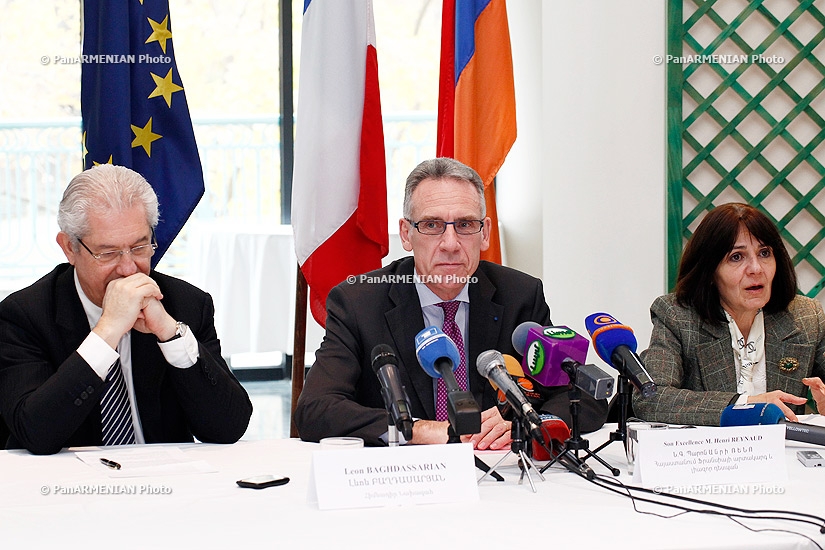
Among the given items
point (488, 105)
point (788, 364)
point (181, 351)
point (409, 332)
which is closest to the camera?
point (181, 351)

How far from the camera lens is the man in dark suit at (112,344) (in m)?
1.67

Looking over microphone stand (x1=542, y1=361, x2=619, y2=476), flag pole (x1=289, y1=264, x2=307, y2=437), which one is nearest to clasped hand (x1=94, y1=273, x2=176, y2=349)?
microphone stand (x1=542, y1=361, x2=619, y2=476)

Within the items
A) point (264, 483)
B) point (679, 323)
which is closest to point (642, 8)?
point (679, 323)

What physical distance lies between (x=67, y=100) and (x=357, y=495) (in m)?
4.14

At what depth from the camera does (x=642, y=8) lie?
3291 millimetres

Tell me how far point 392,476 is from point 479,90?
202cm

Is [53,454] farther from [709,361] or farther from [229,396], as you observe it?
[709,361]

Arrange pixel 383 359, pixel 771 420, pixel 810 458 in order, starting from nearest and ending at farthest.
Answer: pixel 383 359 → pixel 810 458 → pixel 771 420

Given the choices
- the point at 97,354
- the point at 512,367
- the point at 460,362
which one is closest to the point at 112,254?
the point at 97,354

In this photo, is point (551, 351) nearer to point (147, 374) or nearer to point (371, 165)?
point (147, 374)

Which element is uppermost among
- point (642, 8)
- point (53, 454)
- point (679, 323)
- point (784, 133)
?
point (642, 8)

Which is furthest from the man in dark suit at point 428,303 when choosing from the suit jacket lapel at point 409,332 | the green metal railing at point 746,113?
the green metal railing at point 746,113

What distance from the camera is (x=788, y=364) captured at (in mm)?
2166

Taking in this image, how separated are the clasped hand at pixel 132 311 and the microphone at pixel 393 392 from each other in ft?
1.84
